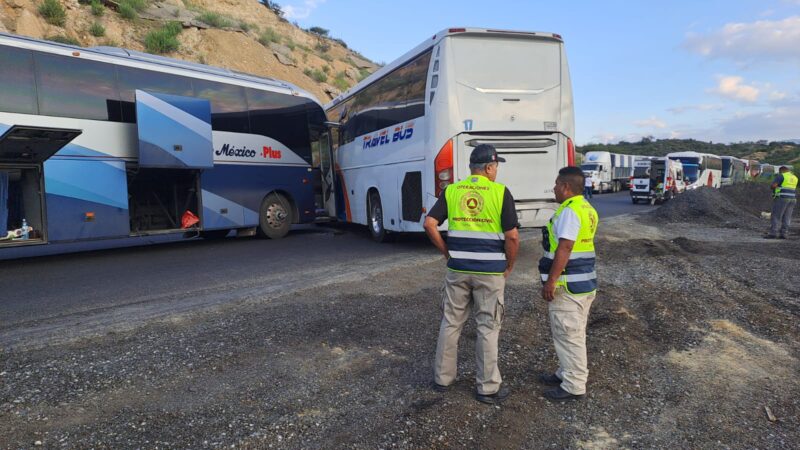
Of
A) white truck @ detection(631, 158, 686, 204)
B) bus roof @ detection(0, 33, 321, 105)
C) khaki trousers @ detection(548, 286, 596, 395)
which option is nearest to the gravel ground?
khaki trousers @ detection(548, 286, 596, 395)

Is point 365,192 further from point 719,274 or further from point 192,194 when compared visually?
point 719,274

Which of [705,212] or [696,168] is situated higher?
[696,168]

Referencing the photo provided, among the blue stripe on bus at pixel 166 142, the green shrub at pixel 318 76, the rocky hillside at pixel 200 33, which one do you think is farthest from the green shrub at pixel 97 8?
the blue stripe on bus at pixel 166 142

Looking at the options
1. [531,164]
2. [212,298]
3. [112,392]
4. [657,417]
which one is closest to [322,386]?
[112,392]

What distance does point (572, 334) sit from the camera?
11.3ft

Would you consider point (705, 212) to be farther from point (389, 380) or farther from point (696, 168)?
point (696, 168)

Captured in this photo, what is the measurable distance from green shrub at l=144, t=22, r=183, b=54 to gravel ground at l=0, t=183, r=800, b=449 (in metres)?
22.8

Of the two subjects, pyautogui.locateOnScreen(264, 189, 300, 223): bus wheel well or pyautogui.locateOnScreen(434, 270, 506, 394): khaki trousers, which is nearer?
pyautogui.locateOnScreen(434, 270, 506, 394): khaki trousers

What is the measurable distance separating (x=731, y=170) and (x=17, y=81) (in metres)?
47.2

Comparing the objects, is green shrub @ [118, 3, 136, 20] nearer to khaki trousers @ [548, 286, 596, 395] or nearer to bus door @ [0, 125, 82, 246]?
bus door @ [0, 125, 82, 246]

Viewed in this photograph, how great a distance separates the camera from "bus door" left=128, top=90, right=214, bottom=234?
9.52m

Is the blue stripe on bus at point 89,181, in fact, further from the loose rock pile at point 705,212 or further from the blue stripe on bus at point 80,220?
the loose rock pile at point 705,212

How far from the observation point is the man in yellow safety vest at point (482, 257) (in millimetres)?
3406

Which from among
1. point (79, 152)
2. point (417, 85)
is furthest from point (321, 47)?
point (79, 152)
